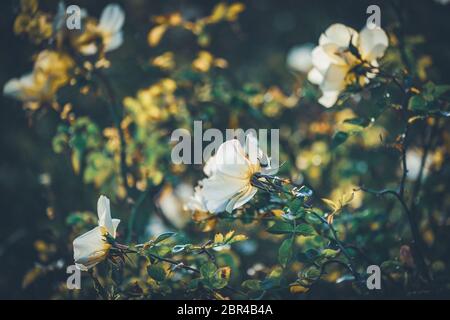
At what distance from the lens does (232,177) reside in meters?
0.81

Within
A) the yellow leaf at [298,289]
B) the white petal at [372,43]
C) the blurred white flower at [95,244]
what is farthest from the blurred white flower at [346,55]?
the blurred white flower at [95,244]

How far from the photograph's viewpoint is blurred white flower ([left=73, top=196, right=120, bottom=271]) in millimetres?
792

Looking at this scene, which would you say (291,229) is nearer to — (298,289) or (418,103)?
(298,289)

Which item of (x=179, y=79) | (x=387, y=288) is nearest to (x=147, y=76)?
(x=179, y=79)

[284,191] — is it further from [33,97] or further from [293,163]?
[33,97]

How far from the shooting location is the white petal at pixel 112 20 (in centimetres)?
116

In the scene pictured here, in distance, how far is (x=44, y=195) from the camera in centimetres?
134

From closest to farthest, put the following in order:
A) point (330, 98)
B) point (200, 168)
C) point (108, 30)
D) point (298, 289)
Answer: point (298, 289) < point (330, 98) < point (108, 30) < point (200, 168)

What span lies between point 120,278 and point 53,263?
29 centimetres

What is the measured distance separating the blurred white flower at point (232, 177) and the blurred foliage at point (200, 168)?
66 millimetres

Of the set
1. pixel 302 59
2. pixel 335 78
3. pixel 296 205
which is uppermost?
pixel 302 59

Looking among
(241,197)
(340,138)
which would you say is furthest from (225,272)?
(340,138)

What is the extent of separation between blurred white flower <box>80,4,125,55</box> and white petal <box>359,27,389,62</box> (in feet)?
1.84

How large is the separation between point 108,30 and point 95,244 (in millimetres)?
590
